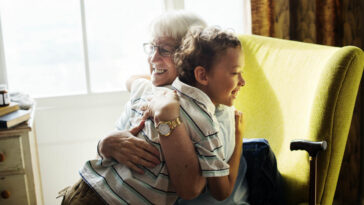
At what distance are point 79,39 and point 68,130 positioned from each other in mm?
553

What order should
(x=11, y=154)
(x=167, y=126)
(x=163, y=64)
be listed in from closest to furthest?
(x=167, y=126) → (x=163, y=64) → (x=11, y=154)

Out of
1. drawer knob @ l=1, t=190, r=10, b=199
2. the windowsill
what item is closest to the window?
the windowsill

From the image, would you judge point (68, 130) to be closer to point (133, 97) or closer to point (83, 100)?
point (83, 100)

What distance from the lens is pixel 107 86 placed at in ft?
8.33

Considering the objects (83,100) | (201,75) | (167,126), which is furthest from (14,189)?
(201,75)

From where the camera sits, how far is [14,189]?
70.4 inches

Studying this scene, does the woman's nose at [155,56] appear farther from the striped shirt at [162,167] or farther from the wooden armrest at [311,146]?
the wooden armrest at [311,146]

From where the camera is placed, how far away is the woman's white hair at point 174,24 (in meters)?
1.55

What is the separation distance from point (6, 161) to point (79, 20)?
39.3 inches

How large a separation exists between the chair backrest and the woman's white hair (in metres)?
0.27

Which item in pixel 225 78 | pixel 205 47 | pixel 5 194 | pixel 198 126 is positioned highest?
pixel 205 47

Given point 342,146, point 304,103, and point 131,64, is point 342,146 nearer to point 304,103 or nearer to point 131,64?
point 304,103

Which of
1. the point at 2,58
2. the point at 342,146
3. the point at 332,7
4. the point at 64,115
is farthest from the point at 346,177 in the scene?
the point at 2,58

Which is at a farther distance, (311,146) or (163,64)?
(163,64)
